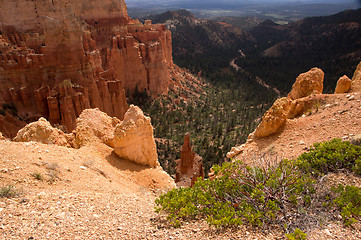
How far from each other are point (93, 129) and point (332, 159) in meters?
9.16

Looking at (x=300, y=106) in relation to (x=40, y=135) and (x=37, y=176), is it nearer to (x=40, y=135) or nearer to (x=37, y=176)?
(x=37, y=176)

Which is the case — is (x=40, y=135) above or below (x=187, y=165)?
above

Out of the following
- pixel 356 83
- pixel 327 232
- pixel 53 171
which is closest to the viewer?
pixel 327 232

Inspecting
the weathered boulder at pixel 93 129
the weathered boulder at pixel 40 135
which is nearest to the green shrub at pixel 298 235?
the weathered boulder at pixel 93 129

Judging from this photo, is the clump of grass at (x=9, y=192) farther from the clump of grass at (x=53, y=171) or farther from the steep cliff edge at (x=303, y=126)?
the steep cliff edge at (x=303, y=126)

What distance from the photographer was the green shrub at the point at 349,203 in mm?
4703

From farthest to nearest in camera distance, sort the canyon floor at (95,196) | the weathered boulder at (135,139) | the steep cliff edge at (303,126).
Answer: the weathered boulder at (135,139)
the steep cliff edge at (303,126)
the canyon floor at (95,196)

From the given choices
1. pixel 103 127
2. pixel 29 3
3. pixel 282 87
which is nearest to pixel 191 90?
pixel 282 87

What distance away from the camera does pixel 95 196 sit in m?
6.09

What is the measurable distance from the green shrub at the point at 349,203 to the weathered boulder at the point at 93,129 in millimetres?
8700

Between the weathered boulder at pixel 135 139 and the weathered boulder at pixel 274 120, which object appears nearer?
the weathered boulder at pixel 135 139

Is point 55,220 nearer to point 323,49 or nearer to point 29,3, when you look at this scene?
point 29,3

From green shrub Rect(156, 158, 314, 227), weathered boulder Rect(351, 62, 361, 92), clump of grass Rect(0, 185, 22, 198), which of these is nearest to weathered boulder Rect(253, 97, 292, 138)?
green shrub Rect(156, 158, 314, 227)

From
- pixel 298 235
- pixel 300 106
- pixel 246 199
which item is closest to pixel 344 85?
pixel 300 106
